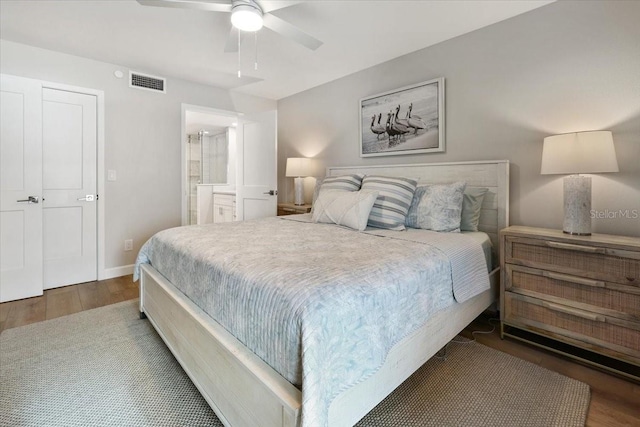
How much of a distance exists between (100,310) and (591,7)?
436 cm

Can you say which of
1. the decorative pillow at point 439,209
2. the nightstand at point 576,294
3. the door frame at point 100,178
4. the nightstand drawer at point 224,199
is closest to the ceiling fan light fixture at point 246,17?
the decorative pillow at point 439,209

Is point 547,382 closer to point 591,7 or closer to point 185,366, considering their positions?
point 185,366

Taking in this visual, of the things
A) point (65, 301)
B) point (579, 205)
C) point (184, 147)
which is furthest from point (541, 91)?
point (65, 301)

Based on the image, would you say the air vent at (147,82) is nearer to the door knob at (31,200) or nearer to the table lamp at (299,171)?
the door knob at (31,200)

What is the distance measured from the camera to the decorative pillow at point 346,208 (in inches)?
92.1

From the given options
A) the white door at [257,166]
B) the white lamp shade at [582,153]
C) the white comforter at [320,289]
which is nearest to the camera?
the white comforter at [320,289]

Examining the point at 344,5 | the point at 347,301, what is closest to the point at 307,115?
the point at 344,5

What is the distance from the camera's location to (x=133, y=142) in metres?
3.56

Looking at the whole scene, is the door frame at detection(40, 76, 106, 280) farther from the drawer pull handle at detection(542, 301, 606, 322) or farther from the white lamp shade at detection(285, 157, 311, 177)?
the drawer pull handle at detection(542, 301, 606, 322)

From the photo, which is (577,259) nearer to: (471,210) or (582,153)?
(582,153)

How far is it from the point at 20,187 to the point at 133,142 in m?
1.12

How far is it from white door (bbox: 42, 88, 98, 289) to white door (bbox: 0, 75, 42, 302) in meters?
0.15

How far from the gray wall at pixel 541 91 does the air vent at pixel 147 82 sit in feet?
8.88

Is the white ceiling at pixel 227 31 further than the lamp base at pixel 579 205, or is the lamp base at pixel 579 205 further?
the white ceiling at pixel 227 31
